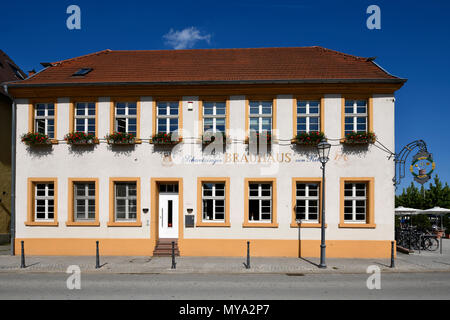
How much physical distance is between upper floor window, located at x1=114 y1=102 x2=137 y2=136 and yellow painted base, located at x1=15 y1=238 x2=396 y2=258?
4.68 m

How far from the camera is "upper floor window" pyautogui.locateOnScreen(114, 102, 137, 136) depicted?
40.6 ft

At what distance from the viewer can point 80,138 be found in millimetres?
11930

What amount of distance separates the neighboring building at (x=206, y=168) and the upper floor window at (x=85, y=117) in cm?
4

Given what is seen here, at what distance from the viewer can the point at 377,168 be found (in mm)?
11703

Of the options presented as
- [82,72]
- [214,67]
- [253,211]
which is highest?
[214,67]

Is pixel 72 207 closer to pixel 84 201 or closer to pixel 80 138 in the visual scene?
pixel 84 201

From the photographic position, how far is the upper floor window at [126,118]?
40.6ft

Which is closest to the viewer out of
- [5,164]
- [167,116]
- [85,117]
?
[167,116]

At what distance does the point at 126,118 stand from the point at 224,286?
8.14 m

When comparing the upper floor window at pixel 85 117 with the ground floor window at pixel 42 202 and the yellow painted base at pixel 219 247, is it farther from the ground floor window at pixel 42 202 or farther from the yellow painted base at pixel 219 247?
the yellow painted base at pixel 219 247

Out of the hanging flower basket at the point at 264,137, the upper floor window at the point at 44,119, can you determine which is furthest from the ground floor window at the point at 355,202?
the upper floor window at the point at 44,119

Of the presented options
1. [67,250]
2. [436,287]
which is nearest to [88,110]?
[67,250]

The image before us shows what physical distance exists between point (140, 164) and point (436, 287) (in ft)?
35.4

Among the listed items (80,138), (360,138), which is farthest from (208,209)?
(360,138)
